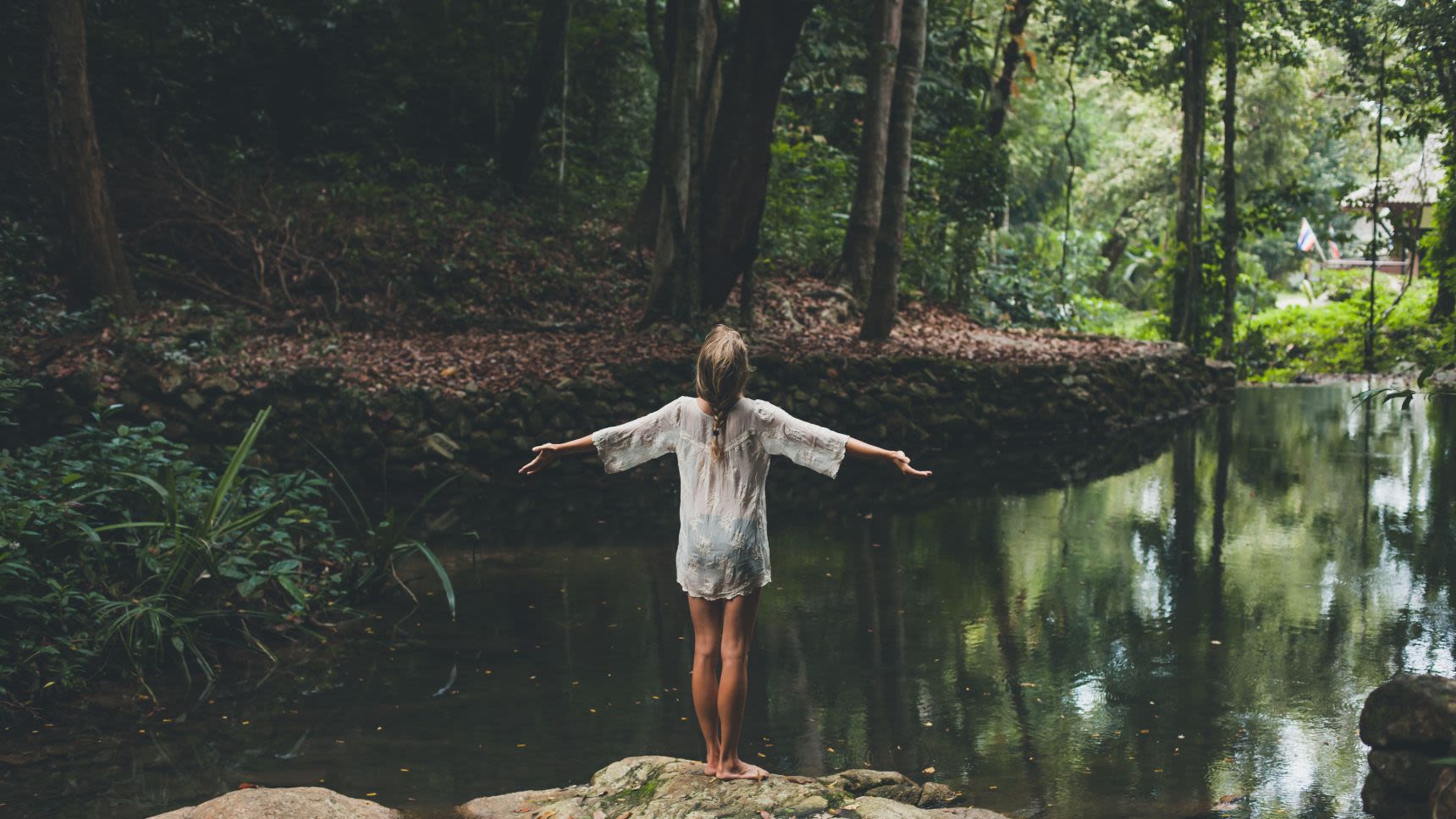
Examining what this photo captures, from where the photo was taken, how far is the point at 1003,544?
31.4ft

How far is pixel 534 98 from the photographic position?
18703 mm

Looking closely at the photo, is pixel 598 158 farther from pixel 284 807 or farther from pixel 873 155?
pixel 284 807

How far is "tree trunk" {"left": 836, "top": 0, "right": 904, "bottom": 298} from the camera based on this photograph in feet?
50.9

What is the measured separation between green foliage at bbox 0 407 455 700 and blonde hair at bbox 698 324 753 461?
3.39 meters

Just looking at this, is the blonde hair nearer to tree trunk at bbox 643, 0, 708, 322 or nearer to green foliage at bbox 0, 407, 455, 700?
green foliage at bbox 0, 407, 455, 700

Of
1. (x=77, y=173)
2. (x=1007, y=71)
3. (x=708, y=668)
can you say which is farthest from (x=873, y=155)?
(x=708, y=668)

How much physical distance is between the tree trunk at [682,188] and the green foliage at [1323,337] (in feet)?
46.6

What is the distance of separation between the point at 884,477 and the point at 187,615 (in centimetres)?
802

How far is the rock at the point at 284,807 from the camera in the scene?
3.78m

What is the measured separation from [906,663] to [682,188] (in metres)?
9.63

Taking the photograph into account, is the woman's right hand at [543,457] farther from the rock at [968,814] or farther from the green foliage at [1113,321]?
the green foliage at [1113,321]

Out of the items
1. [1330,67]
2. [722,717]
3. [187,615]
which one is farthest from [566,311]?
[1330,67]

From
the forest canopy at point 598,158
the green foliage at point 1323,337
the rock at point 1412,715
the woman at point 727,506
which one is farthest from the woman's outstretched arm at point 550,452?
the green foliage at point 1323,337

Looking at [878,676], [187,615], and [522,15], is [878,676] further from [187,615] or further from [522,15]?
[522,15]
